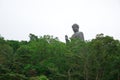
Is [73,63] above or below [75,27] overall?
below

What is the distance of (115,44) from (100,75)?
6.60ft

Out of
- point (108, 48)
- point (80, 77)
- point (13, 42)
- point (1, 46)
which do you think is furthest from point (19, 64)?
point (13, 42)

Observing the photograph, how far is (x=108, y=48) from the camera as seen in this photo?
19.0 metres

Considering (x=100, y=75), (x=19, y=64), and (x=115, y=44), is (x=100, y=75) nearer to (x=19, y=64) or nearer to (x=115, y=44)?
(x=115, y=44)

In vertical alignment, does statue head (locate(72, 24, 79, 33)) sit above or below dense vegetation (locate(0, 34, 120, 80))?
above

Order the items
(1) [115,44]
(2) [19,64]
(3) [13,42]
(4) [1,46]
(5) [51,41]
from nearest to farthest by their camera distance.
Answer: (1) [115,44]
(2) [19,64]
(4) [1,46]
(5) [51,41]
(3) [13,42]

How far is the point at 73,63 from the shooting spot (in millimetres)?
20047

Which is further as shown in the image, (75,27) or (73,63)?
(75,27)

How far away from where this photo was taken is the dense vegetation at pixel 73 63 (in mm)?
18891

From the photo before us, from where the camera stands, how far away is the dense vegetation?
18.9m

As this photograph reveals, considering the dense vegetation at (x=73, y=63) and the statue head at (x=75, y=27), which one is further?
the statue head at (x=75, y=27)

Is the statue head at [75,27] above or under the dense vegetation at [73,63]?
above

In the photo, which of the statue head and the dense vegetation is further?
the statue head

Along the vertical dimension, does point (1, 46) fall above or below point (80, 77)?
above
